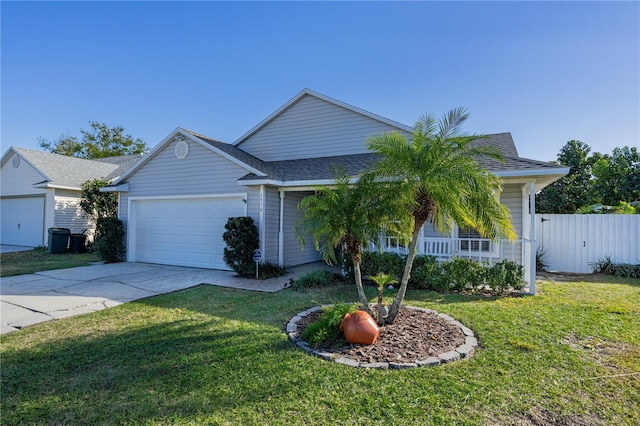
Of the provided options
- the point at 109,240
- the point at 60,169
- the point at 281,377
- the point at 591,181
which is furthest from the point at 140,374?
the point at 591,181

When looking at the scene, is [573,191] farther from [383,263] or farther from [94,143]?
[94,143]

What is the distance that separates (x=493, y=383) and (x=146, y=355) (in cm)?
397

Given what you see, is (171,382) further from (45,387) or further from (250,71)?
(250,71)

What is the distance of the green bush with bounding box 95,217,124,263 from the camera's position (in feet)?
37.1

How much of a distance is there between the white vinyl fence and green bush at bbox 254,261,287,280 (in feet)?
29.8

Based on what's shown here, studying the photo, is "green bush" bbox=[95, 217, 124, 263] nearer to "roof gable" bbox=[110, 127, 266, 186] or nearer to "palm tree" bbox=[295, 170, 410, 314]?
"roof gable" bbox=[110, 127, 266, 186]

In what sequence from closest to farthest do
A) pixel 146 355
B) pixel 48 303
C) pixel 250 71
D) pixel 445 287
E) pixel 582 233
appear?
1. pixel 146 355
2. pixel 48 303
3. pixel 445 287
4. pixel 582 233
5. pixel 250 71

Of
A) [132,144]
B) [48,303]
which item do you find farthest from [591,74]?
[132,144]

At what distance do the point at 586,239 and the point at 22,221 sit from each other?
25.3 metres

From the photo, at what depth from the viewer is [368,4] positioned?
9.02 metres

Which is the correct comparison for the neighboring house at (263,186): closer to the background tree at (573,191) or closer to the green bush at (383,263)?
the green bush at (383,263)

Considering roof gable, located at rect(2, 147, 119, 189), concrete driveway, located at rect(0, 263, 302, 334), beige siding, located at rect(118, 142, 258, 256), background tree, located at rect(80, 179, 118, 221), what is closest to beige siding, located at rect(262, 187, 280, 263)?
beige siding, located at rect(118, 142, 258, 256)

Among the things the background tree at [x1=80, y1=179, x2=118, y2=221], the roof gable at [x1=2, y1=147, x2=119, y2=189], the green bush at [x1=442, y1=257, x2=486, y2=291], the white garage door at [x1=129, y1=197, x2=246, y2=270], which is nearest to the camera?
the green bush at [x1=442, y1=257, x2=486, y2=291]

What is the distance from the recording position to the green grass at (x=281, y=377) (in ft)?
9.21
